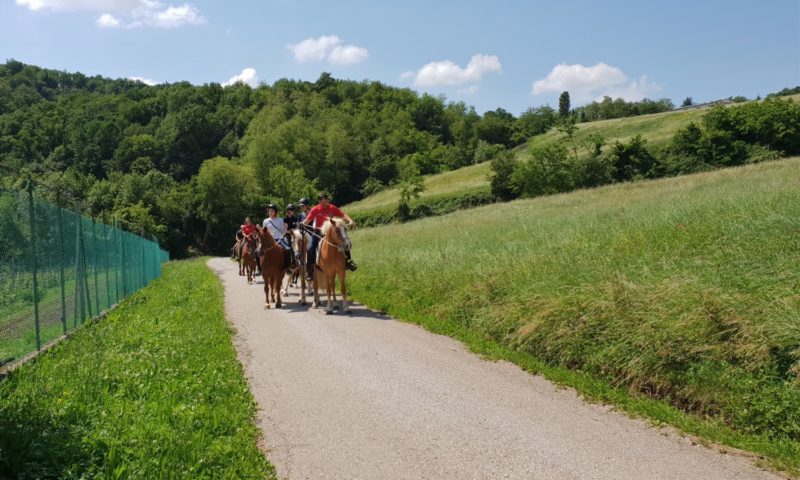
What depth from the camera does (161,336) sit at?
9625 millimetres

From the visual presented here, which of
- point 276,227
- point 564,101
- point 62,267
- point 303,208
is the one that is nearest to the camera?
point 62,267

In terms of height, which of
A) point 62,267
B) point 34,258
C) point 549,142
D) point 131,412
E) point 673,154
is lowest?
point 131,412

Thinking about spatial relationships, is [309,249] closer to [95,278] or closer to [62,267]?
[95,278]

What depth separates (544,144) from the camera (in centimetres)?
7862

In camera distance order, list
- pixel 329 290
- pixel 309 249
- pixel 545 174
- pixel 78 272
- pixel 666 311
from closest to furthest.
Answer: pixel 666 311
pixel 78 272
pixel 329 290
pixel 309 249
pixel 545 174

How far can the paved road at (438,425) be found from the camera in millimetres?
4902

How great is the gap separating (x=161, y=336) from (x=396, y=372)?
430 cm

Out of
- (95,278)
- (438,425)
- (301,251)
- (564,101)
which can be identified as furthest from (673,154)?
(564,101)

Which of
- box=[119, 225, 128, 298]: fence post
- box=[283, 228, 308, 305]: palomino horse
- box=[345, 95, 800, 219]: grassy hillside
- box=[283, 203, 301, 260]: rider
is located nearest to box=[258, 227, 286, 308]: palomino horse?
box=[283, 228, 308, 305]: palomino horse

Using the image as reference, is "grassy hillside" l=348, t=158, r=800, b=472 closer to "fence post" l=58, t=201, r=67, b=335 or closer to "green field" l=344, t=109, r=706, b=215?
"fence post" l=58, t=201, r=67, b=335

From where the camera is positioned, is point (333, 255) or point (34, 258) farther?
point (333, 255)

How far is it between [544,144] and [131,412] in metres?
77.9

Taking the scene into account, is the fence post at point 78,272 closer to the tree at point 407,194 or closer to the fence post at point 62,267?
the fence post at point 62,267

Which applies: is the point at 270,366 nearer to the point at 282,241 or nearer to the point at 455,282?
the point at 455,282
